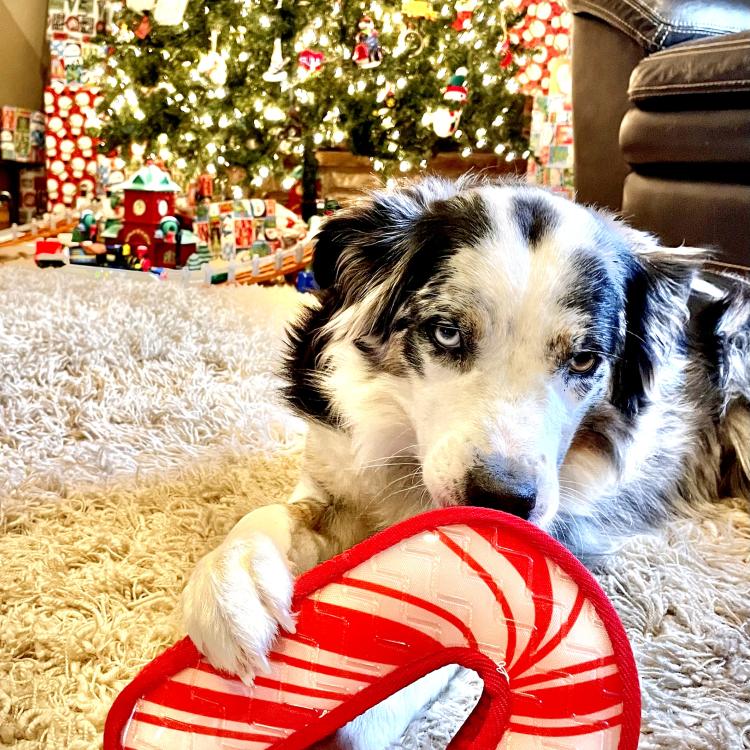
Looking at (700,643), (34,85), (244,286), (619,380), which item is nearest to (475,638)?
(700,643)

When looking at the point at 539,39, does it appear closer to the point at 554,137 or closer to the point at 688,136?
the point at 554,137

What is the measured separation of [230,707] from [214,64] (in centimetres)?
456

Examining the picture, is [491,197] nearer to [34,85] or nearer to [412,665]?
[412,665]

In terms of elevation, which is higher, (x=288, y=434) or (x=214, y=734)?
(x=288, y=434)

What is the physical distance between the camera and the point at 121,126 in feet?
15.7

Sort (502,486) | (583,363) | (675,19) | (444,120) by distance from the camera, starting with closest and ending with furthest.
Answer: (502,486), (583,363), (675,19), (444,120)

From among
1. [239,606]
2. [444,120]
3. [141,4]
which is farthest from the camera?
[444,120]

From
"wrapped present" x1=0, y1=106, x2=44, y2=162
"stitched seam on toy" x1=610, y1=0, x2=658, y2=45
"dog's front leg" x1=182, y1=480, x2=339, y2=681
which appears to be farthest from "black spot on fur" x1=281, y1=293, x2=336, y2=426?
"wrapped present" x1=0, y1=106, x2=44, y2=162

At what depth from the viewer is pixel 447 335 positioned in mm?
1259

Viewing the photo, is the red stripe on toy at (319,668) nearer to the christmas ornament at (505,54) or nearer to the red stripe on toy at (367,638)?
the red stripe on toy at (367,638)

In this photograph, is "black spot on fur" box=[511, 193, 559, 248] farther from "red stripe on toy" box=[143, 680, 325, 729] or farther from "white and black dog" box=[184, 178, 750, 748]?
"red stripe on toy" box=[143, 680, 325, 729]

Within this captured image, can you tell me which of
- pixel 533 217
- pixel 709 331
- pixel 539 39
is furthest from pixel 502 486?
pixel 539 39

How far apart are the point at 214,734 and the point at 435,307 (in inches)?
29.5

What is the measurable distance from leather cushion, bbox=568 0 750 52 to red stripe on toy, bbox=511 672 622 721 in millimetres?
2500
